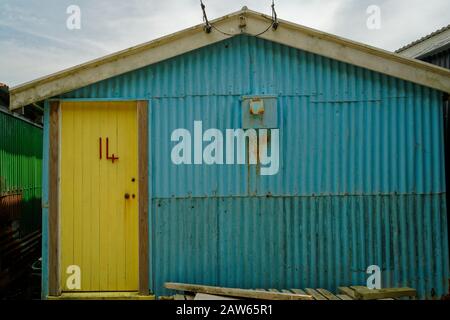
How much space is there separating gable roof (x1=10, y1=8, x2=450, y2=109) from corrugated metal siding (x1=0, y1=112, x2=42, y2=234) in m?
2.91

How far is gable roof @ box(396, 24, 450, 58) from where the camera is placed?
889 centimetres

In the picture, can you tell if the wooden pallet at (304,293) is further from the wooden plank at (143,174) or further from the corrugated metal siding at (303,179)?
the wooden plank at (143,174)

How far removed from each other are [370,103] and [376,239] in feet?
6.97

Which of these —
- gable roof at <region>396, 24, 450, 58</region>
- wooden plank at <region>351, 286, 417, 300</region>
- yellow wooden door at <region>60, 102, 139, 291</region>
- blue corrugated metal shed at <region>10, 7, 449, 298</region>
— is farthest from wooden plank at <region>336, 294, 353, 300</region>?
gable roof at <region>396, 24, 450, 58</region>

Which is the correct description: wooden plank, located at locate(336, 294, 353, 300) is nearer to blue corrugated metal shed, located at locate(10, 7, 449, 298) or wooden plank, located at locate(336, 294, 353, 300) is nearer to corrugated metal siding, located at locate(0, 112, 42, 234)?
blue corrugated metal shed, located at locate(10, 7, 449, 298)

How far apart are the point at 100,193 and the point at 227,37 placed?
3.10 meters

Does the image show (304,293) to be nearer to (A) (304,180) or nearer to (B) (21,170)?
(A) (304,180)

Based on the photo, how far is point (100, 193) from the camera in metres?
6.66

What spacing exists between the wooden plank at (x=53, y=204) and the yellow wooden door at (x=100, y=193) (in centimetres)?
11

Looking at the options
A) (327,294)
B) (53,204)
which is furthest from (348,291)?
(53,204)

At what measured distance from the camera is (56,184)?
21.3 ft

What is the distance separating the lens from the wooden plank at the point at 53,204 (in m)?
6.45

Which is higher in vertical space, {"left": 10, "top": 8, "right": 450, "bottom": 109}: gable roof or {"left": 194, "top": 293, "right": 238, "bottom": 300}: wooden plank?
{"left": 10, "top": 8, "right": 450, "bottom": 109}: gable roof

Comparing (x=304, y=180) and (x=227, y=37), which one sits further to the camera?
(x=304, y=180)
